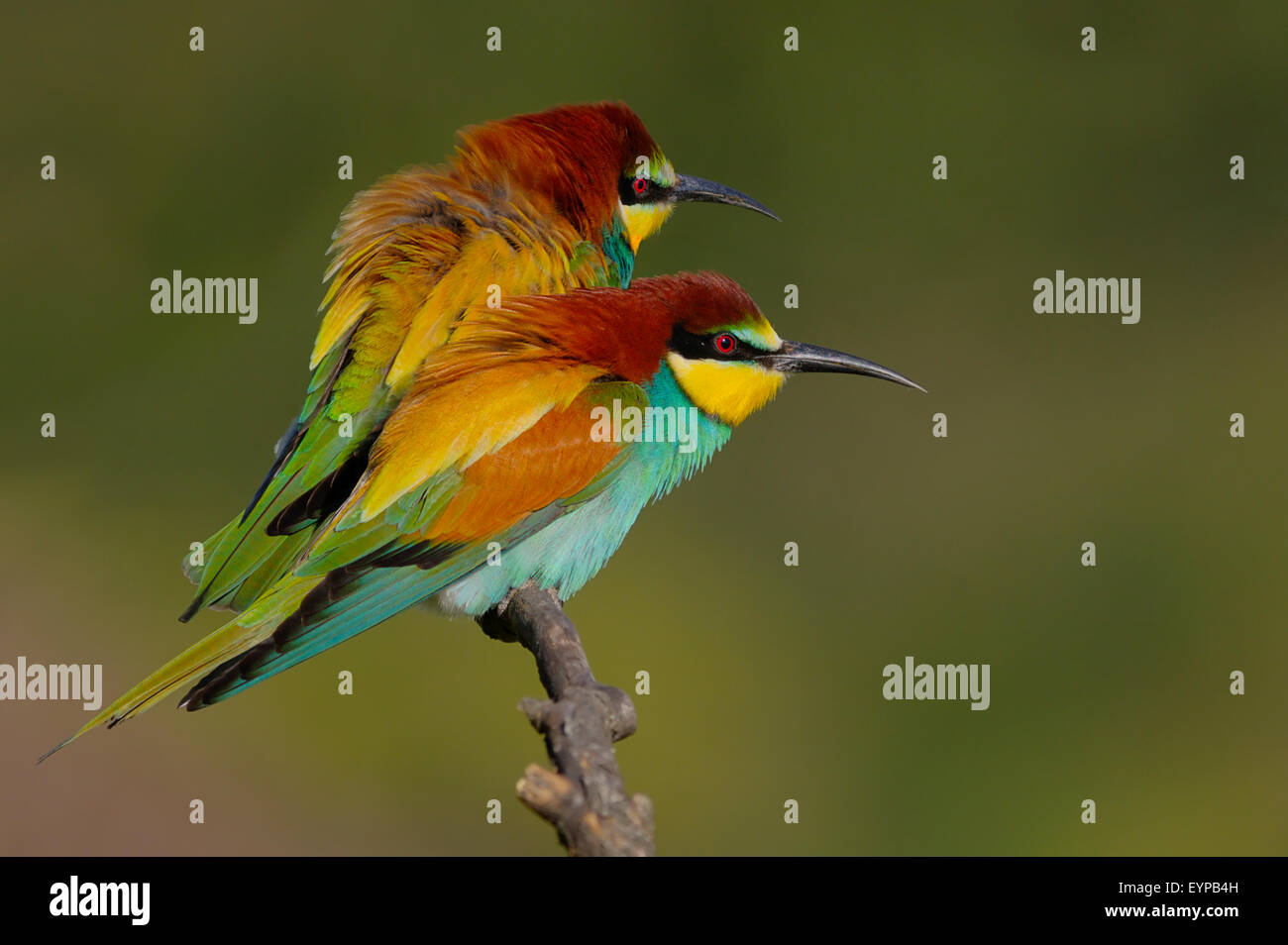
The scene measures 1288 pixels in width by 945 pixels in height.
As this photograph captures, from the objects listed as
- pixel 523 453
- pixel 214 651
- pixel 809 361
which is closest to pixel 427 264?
pixel 523 453

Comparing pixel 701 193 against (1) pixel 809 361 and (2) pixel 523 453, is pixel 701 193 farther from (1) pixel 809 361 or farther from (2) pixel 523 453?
(2) pixel 523 453

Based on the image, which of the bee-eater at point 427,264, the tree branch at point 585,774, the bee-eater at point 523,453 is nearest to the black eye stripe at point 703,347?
the bee-eater at point 523,453

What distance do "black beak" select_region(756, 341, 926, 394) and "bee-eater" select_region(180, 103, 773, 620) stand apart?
0.44 metres

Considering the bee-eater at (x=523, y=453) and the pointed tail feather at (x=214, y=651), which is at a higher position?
the bee-eater at (x=523, y=453)

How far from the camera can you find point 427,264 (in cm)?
252

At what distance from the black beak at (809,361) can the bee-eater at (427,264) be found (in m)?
0.44

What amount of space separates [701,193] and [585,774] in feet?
6.41

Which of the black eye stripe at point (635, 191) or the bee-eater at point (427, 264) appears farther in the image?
the black eye stripe at point (635, 191)

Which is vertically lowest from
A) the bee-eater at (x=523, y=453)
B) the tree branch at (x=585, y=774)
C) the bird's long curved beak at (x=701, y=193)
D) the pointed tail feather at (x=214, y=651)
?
the tree branch at (x=585, y=774)

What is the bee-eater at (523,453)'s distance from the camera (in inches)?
81.3

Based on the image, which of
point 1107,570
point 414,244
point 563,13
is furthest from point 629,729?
point 563,13

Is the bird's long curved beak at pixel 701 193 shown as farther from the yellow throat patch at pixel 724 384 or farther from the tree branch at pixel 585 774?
the tree branch at pixel 585 774

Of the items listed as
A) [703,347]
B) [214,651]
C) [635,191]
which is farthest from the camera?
[635,191]

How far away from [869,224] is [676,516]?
1224 millimetres
